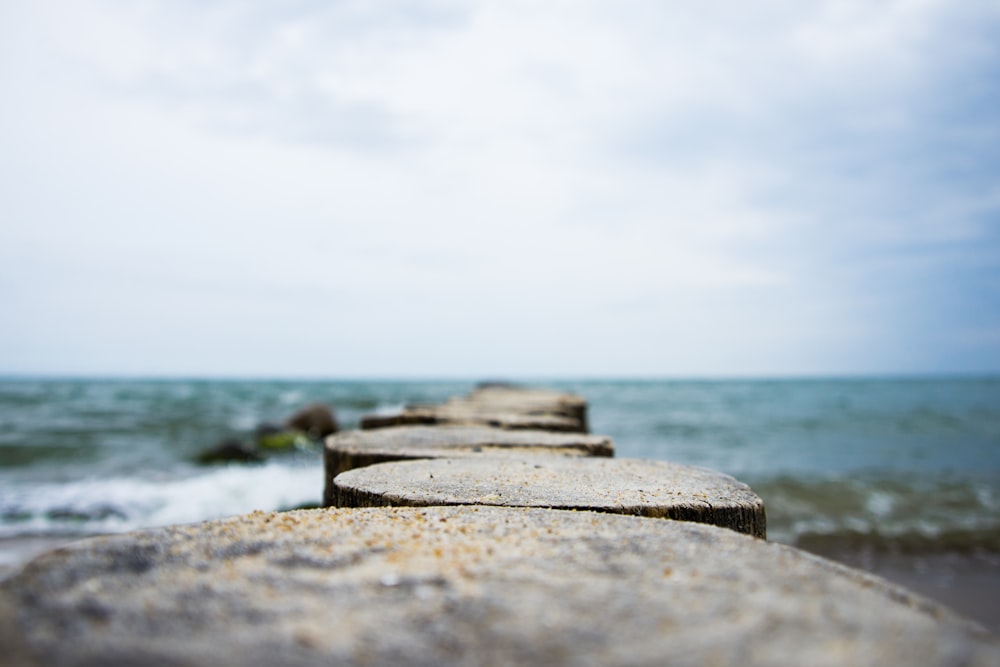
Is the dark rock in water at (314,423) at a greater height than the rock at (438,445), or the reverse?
the rock at (438,445)

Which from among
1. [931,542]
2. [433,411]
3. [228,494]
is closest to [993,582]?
[931,542]

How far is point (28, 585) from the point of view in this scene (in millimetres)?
810

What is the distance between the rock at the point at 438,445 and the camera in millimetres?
2299

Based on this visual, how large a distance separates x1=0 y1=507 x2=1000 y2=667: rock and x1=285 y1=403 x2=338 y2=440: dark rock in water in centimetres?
1208

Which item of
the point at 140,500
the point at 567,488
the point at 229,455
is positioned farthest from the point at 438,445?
the point at 229,455

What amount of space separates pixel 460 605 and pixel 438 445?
1.84 meters

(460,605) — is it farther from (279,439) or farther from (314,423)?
(314,423)

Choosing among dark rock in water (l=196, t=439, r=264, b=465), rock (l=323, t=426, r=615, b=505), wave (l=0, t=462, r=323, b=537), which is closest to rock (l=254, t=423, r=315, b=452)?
dark rock in water (l=196, t=439, r=264, b=465)

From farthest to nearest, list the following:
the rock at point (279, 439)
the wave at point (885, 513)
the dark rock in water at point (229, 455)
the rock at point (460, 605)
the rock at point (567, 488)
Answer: the rock at point (279, 439), the dark rock in water at point (229, 455), the wave at point (885, 513), the rock at point (567, 488), the rock at point (460, 605)

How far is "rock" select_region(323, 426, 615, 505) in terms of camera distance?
2299mm

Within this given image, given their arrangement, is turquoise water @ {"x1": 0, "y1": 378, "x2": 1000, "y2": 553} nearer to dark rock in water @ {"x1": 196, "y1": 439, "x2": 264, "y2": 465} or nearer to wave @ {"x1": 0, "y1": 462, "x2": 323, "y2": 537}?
wave @ {"x1": 0, "y1": 462, "x2": 323, "y2": 537}

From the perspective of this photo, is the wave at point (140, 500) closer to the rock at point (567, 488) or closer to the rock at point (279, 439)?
the rock at point (279, 439)

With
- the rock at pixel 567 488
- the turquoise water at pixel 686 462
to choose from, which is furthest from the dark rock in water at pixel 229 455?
the rock at pixel 567 488

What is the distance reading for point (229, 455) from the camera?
32.2 ft
